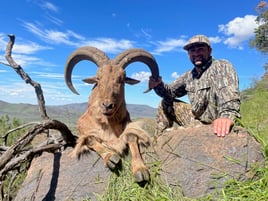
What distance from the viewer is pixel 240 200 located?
3.50m

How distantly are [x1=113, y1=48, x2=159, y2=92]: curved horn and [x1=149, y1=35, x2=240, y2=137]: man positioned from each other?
329mm

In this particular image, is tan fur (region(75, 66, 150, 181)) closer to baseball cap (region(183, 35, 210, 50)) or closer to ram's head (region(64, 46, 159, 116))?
ram's head (region(64, 46, 159, 116))

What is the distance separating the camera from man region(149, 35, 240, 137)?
554cm

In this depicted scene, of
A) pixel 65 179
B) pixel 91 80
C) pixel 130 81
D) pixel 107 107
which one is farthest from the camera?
pixel 130 81

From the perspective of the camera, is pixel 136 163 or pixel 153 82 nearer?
pixel 136 163

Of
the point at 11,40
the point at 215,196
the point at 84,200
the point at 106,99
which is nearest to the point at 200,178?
the point at 215,196

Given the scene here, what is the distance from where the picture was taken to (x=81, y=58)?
6332 mm

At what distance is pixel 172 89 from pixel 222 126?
2.91 metres

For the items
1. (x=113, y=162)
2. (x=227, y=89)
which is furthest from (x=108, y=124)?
(x=227, y=89)

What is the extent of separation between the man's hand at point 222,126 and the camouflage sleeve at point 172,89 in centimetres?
269

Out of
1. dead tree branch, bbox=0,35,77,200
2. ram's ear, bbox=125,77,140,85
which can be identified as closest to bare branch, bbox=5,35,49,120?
dead tree branch, bbox=0,35,77,200

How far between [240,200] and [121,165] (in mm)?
1521

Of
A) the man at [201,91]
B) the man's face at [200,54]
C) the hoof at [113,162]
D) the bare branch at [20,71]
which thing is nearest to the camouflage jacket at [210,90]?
the man at [201,91]

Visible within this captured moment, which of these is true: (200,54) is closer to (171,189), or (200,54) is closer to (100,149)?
(100,149)
